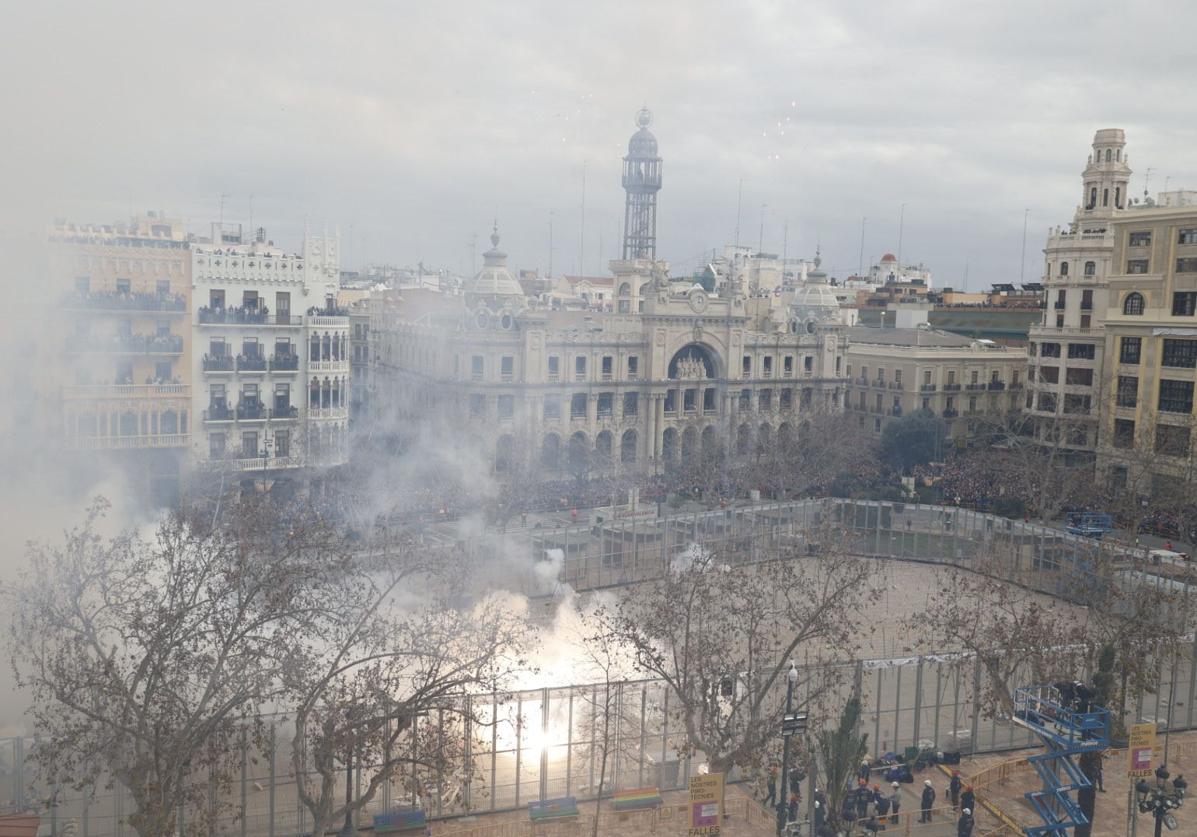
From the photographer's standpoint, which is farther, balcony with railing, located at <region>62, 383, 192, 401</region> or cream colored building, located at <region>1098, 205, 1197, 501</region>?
cream colored building, located at <region>1098, 205, 1197, 501</region>

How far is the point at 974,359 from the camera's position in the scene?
258 ft

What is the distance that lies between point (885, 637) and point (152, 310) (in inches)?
1121

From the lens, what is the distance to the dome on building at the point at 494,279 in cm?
6550

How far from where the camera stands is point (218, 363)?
4453 cm

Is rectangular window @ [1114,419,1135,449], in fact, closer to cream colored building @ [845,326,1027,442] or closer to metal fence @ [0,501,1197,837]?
cream colored building @ [845,326,1027,442]

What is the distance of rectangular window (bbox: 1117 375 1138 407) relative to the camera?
58.7 metres

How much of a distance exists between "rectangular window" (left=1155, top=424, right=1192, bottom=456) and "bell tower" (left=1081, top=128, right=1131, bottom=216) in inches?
719

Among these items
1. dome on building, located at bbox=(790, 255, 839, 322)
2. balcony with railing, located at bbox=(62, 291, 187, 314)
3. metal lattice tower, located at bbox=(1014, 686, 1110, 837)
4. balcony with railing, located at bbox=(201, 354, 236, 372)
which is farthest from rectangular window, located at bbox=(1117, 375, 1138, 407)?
balcony with railing, located at bbox=(62, 291, 187, 314)

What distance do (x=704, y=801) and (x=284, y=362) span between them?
30796 millimetres

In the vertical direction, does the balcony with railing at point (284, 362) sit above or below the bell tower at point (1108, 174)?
below

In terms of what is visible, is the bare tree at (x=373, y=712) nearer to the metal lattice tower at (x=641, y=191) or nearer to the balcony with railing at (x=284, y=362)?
the balcony with railing at (x=284, y=362)

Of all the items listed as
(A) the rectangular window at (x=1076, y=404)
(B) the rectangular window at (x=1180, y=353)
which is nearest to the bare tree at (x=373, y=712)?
(B) the rectangular window at (x=1180, y=353)

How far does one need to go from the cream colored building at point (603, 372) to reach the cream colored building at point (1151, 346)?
1897cm

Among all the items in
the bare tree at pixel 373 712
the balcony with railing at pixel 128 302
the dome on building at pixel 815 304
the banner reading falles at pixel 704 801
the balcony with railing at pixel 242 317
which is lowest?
the banner reading falles at pixel 704 801
